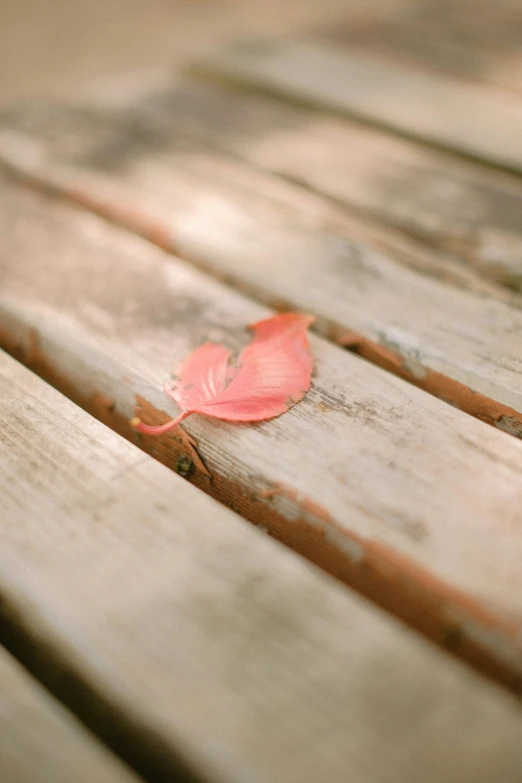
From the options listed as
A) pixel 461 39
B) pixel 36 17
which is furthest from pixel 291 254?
pixel 36 17

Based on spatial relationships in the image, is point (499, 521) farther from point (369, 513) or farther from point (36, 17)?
point (36, 17)

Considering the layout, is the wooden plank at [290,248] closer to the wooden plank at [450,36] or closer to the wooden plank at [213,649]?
the wooden plank at [213,649]

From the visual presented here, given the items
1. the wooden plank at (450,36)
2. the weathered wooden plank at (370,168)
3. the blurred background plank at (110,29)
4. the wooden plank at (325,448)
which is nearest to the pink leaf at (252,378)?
the wooden plank at (325,448)

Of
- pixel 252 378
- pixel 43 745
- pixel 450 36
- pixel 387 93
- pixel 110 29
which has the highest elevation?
pixel 450 36

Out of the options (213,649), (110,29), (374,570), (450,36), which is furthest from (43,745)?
(110,29)

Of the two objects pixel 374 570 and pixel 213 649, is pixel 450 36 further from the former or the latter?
pixel 213 649
